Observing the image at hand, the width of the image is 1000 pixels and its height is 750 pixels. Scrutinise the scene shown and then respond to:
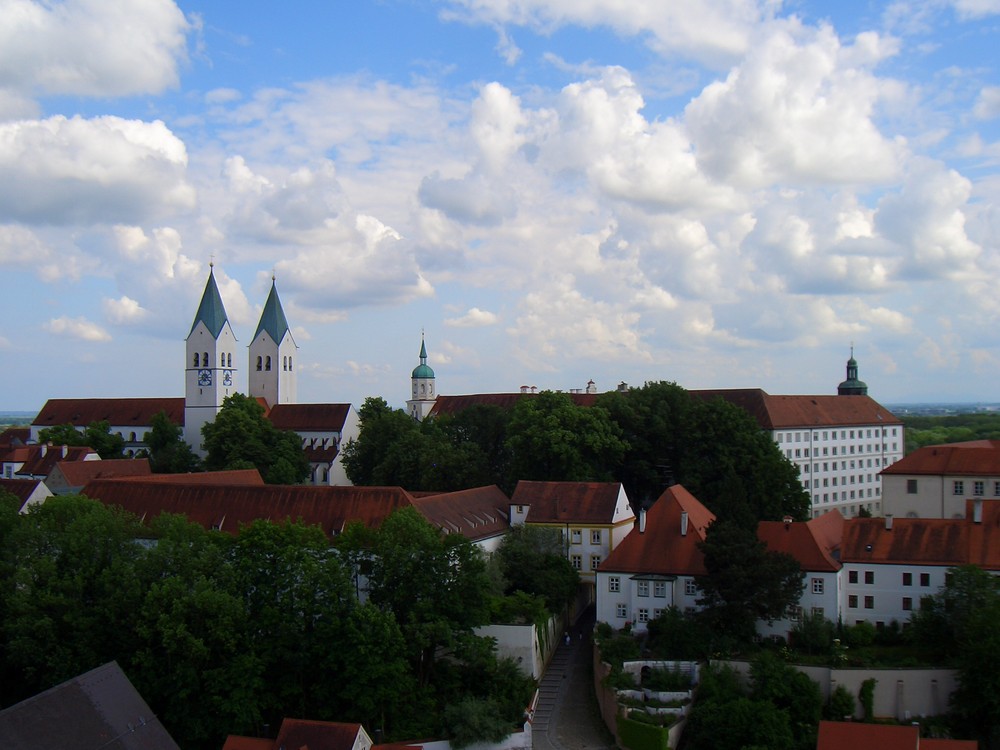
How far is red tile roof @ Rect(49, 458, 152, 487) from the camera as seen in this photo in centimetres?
7138

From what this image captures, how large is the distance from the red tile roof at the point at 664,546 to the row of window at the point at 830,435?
1547 inches

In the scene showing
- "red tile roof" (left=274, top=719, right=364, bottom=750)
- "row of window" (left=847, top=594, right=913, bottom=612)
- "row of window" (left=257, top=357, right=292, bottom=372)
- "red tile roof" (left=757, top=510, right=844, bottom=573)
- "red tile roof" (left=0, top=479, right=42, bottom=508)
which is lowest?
"red tile roof" (left=274, top=719, right=364, bottom=750)

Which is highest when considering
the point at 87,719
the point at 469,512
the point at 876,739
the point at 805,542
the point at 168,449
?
the point at 168,449

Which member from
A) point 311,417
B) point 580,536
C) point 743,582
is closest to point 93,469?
point 311,417

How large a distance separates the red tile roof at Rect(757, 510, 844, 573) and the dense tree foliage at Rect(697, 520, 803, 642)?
48.0 inches

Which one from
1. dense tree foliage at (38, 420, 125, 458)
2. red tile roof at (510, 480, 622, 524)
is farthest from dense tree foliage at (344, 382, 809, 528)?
dense tree foliage at (38, 420, 125, 458)

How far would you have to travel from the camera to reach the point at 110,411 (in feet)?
328

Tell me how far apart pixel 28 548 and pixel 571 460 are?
2675 centimetres

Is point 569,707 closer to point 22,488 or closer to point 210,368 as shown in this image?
point 22,488

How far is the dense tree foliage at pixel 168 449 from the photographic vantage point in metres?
81.3

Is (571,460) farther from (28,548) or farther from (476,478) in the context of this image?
(28,548)

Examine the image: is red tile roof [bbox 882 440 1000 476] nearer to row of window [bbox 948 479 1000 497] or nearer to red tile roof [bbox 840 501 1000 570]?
row of window [bbox 948 479 1000 497]

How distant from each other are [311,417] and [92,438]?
19241 mm

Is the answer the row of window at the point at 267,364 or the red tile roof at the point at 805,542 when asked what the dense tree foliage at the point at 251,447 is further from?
the red tile roof at the point at 805,542
